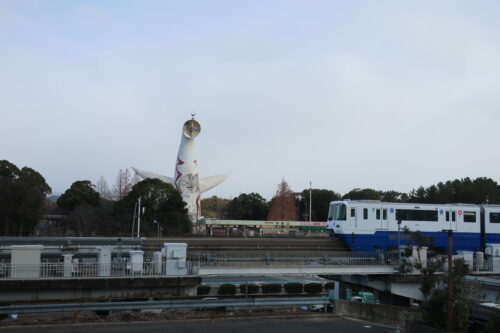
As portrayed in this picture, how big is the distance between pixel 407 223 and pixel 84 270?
19.5m

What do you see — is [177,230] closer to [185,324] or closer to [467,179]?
[185,324]

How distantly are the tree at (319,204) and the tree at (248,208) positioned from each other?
657 cm

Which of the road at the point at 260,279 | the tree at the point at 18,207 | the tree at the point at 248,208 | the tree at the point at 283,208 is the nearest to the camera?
the road at the point at 260,279

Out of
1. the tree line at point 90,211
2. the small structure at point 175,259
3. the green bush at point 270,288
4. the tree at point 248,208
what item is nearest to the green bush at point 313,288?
the green bush at point 270,288

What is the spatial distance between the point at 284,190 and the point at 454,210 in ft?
154

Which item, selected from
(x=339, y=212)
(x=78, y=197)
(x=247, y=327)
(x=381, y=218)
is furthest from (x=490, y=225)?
(x=78, y=197)

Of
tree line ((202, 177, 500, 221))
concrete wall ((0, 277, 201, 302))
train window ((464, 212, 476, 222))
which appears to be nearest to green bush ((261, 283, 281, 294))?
concrete wall ((0, 277, 201, 302))

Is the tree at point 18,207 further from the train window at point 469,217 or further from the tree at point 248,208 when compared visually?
the tree at point 248,208

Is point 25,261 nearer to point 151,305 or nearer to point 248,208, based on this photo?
point 151,305

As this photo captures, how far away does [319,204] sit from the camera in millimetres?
81000

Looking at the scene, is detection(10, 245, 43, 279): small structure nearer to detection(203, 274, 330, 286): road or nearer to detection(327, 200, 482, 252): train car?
detection(327, 200, 482, 252): train car

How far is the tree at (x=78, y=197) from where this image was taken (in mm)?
57938

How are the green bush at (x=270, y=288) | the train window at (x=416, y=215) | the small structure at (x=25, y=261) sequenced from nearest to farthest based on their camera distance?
1. the small structure at (x=25, y=261)
2. the green bush at (x=270, y=288)
3. the train window at (x=416, y=215)

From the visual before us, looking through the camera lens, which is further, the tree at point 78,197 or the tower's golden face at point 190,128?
the tower's golden face at point 190,128
